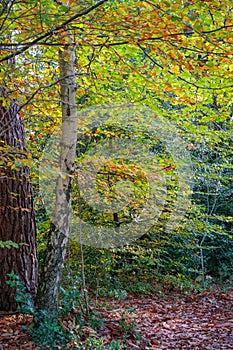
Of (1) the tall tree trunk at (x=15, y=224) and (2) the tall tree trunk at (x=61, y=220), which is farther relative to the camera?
(1) the tall tree trunk at (x=15, y=224)

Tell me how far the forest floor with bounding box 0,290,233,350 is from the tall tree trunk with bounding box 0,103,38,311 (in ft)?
1.18

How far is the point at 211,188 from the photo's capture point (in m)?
9.51

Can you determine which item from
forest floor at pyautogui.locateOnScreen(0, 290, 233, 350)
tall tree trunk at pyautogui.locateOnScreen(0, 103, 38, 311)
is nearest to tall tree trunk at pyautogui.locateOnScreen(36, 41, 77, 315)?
forest floor at pyautogui.locateOnScreen(0, 290, 233, 350)

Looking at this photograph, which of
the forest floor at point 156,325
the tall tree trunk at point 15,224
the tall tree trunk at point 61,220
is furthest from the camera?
the tall tree trunk at point 15,224

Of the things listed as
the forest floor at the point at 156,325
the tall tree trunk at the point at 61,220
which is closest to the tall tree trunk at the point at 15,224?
the forest floor at the point at 156,325

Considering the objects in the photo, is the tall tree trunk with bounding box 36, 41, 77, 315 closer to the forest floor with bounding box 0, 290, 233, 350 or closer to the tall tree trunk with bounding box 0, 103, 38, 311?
the forest floor with bounding box 0, 290, 233, 350

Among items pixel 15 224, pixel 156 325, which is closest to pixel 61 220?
pixel 15 224

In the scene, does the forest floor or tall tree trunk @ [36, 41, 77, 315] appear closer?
tall tree trunk @ [36, 41, 77, 315]

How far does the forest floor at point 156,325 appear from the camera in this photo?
12.3ft

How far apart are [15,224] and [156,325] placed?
241cm

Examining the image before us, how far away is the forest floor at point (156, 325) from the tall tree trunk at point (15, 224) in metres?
0.36

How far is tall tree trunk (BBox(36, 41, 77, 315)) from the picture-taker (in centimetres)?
358

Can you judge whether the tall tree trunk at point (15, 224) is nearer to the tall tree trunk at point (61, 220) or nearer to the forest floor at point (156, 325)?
the forest floor at point (156, 325)

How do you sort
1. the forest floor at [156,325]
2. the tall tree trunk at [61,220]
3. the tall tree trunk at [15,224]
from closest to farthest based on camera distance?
the tall tree trunk at [61,220] → the forest floor at [156,325] → the tall tree trunk at [15,224]
